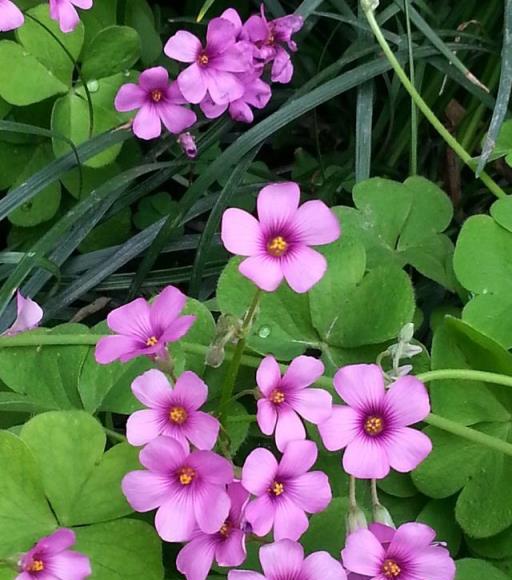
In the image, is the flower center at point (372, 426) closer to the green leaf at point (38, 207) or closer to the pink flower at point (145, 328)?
the pink flower at point (145, 328)

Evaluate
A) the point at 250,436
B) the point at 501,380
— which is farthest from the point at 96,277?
the point at 501,380

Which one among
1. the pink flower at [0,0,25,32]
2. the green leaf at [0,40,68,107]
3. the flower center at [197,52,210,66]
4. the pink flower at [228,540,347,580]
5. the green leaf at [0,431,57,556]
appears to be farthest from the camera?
the green leaf at [0,40,68,107]

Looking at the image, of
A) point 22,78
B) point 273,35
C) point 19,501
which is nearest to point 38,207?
point 22,78

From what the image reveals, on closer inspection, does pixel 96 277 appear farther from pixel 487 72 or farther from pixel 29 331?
pixel 487 72

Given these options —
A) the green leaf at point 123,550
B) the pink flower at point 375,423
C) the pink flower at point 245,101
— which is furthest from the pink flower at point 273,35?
the green leaf at point 123,550

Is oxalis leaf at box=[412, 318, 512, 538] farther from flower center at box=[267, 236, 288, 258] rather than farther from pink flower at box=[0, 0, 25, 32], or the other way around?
pink flower at box=[0, 0, 25, 32]

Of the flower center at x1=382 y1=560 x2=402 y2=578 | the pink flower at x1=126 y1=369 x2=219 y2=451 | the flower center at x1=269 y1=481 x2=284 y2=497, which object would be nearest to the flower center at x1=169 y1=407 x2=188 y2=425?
the pink flower at x1=126 y1=369 x2=219 y2=451

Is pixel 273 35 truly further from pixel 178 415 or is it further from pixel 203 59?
pixel 178 415
